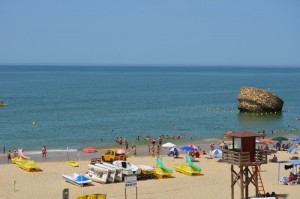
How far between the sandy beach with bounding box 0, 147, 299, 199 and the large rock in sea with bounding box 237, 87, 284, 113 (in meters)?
38.9

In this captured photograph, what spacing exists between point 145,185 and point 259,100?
48.5 m

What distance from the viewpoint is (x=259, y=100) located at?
7644 cm

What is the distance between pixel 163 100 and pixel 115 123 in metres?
38.6

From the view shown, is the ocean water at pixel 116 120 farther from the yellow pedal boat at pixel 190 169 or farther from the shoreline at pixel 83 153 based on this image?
the yellow pedal boat at pixel 190 169

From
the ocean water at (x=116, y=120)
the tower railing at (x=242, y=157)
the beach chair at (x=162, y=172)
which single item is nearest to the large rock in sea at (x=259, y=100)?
the ocean water at (x=116, y=120)

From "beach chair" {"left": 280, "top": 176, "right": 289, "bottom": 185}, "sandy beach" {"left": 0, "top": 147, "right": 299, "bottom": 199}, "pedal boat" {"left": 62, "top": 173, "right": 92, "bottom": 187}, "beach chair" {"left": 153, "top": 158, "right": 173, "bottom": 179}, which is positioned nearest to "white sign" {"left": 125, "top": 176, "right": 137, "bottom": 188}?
"sandy beach" {"left": 0, "top": 147, "right": 299, "bottom": 199}

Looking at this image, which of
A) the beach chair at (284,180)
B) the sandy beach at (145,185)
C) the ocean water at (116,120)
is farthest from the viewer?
the ocean water at (116,120)

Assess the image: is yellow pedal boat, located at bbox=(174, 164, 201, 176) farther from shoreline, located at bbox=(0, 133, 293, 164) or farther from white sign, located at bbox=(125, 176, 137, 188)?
white sign, located at bbox=(125, 176, 137, 188)

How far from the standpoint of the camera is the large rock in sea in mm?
75750

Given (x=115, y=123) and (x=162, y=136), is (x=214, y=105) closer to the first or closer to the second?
(x=115, y=123)

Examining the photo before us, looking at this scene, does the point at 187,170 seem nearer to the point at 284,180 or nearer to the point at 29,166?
the point at 284,180

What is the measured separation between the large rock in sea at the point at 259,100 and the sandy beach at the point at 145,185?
38.9 m

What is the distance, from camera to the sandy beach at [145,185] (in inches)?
1118

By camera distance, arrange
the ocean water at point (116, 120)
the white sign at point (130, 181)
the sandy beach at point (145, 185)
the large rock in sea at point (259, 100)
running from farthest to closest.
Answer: the large rock in sea at point (259, 100) < the ocean water at point (116, 120) < the sandy beach at point (145, 185) < the white sign at point (130, 181)
